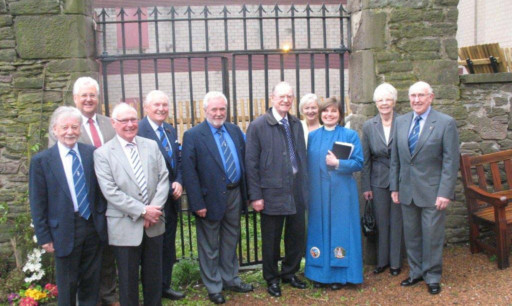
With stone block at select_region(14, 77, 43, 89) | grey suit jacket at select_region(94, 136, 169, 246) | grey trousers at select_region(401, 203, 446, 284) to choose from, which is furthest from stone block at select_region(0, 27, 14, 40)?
grey trousers at select_region(401, 203, 446, 284)

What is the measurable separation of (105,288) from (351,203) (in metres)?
2.22

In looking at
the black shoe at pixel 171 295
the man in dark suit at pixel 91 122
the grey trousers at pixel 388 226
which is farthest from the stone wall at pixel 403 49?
the man in dark suit at pixel 91 122

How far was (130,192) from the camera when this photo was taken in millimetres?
3500

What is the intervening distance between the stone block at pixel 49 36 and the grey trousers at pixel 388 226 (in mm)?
3115

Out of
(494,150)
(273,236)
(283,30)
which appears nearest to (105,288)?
(273,236)

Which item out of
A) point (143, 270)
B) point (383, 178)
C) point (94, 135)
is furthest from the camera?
point (383, 178)

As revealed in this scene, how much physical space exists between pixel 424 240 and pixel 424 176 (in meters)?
0.58

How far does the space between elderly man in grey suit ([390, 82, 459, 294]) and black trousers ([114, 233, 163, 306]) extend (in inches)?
86.9

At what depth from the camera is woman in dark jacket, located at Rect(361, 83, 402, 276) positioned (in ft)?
15.3

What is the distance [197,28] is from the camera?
12211 mm

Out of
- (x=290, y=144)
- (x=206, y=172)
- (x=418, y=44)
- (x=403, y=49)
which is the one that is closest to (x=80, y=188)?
(x=206, y=172)

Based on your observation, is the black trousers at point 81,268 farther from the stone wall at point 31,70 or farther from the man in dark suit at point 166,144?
the stone wall at point 31,70

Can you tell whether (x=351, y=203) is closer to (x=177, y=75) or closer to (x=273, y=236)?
(x=273, y=236)

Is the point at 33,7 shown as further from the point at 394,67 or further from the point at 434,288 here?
the point at 434,288
